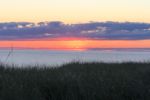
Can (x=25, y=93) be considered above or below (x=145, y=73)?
above

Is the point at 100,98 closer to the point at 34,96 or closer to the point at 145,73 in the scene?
the point at 34,96

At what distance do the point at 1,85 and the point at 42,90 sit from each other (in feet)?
3.58

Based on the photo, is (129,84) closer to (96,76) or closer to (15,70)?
(96,76)

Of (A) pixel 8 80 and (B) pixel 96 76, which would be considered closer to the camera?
(A) pixel 8 80

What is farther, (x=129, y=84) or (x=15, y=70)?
(x=15, y=70)

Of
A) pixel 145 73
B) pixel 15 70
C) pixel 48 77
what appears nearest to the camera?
pixel 48 77

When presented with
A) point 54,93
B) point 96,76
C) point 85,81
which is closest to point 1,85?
point 54,93

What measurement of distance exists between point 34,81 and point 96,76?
85.1 inches

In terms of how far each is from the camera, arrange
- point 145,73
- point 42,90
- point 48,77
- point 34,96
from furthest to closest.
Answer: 1. point 145,73
2. point 48,77
3. point 42,90
4. point 34,96

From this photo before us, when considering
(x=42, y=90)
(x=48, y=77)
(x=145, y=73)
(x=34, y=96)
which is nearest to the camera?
(x=34, y=96)

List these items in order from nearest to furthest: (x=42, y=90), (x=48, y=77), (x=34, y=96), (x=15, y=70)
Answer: (x=34, y=96) → (x=42, y=90) → (x=48, y=77) → (x=15, y=70)

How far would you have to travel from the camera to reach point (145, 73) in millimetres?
15531

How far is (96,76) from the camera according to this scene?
1370cm

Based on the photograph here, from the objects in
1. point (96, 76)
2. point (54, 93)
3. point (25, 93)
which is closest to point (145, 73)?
point (96, 76)
